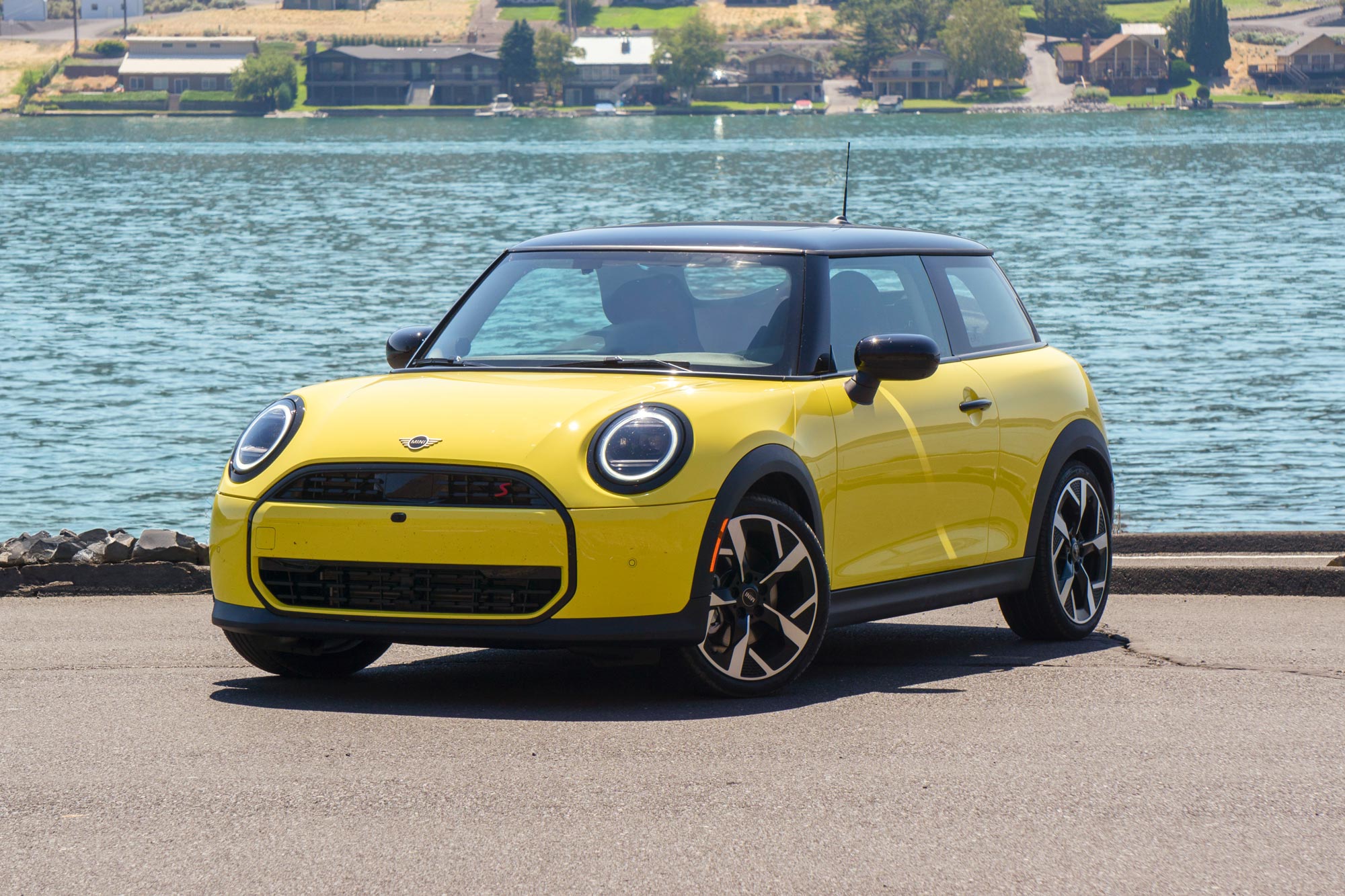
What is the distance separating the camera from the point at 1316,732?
5.62 meters

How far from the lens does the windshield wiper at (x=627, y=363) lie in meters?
6.44

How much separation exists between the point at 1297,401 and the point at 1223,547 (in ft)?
52.3

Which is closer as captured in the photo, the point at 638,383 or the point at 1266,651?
the point at 638,383

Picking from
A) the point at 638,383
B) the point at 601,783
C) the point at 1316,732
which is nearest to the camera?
the point at 601,783

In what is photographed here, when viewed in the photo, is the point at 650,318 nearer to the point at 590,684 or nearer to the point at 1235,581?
the point at 590,684

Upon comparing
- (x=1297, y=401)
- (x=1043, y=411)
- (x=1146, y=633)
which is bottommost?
(x=1297, y=401)

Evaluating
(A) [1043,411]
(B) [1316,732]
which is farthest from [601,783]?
(A) [1043,411]

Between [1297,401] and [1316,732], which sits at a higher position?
[1316,732]

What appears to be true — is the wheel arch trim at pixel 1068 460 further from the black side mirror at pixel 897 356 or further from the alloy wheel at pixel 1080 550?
the black side mirror at pixel 897 356

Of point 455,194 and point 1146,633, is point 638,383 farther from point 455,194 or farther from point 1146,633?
point 455,194

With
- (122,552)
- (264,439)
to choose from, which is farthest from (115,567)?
(264,439)

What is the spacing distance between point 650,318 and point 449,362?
2.30 feet

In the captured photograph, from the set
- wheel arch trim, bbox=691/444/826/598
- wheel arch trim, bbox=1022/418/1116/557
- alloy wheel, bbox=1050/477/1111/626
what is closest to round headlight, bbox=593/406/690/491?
wheel arch trim, bbox=691/444/826/598

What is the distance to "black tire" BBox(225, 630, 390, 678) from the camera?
249 inches
